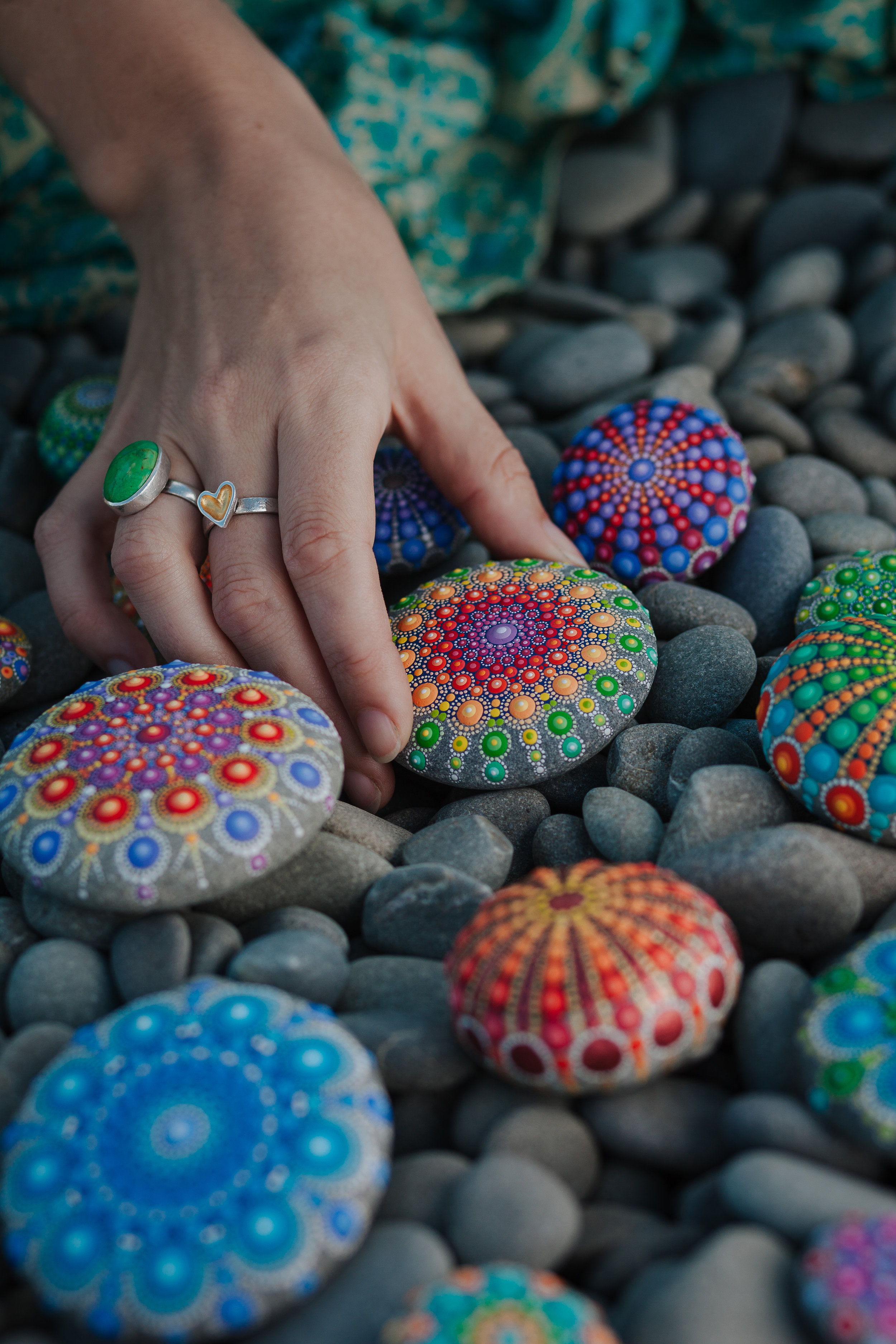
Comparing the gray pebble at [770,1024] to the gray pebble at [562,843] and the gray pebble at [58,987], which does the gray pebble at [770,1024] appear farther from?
the gray pebble at [58,987]

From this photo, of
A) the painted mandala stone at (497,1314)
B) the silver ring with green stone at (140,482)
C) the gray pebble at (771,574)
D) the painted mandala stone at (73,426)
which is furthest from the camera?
the painted mandala stone at (73,426)

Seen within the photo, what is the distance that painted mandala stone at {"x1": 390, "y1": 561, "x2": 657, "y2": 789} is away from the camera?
1535mm

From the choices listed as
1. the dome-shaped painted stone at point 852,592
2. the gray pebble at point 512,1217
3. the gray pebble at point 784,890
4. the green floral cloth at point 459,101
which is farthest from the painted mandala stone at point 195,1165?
the green floral cloth at point 459,101

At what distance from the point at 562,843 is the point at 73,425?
4.82 feet

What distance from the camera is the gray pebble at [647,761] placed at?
152cm

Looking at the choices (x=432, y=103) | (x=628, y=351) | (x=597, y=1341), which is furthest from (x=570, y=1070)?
(x=432, y=103)

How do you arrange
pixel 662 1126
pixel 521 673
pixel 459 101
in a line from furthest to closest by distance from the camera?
pixel 459 101
pixel 521 673
pixel 662 1126

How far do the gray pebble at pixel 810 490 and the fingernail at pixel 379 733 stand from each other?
99cm

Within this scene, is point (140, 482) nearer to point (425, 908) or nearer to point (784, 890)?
point (425, 908)

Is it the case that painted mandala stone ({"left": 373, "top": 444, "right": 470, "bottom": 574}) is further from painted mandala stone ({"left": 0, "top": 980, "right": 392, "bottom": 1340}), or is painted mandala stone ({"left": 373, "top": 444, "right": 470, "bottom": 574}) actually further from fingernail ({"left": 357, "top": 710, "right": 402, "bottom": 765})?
painted mandala stone ({"left": 0, "top": 980, "right": 392, "bottom": 1340})

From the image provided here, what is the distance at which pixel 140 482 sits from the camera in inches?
67.7

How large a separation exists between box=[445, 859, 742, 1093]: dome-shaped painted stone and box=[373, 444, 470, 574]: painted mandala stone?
984 mm

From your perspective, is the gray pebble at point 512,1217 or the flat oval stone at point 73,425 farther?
the flat oval stone at point 73,425

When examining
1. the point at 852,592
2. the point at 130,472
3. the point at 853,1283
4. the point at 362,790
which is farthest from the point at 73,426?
the point at 853,1283
